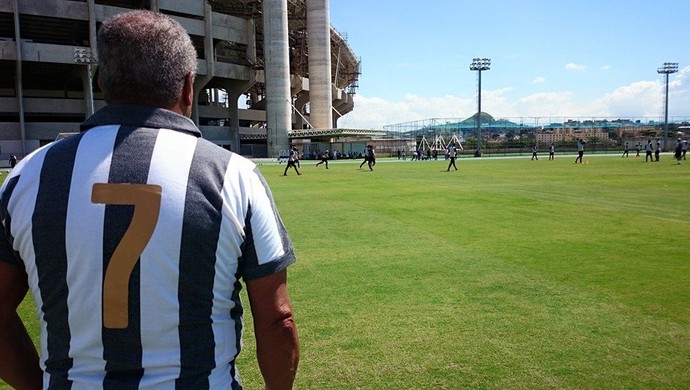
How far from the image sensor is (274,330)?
1.70 metres

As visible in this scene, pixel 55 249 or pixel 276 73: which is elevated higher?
pixel 276 73

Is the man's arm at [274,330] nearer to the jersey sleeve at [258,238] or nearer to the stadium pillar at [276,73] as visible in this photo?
the jersey sleeve at [258,238]

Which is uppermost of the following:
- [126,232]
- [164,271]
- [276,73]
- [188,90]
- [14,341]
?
Answer: [276,73]

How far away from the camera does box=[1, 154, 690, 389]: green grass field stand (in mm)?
3740

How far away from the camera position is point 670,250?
7598 mm

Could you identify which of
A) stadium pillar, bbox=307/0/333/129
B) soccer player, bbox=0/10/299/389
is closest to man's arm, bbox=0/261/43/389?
soccer player, bbox=0/10/299/389

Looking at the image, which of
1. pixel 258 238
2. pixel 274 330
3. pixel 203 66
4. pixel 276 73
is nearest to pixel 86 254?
pixel 258 238

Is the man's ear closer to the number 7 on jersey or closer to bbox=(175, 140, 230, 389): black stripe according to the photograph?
bbox=(175, 140, 230, 389): black stripe

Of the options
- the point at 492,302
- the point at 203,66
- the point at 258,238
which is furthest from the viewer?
the point at 203,66

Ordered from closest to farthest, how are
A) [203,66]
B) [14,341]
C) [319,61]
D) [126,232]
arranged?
[126,232], [14,341], [203,66], [319,61]

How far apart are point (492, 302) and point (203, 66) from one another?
56.9m

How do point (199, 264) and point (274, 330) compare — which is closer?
point (199, 264)

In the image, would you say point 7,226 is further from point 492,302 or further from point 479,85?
point 479,85

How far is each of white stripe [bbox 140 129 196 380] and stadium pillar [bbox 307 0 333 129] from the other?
6952cm
